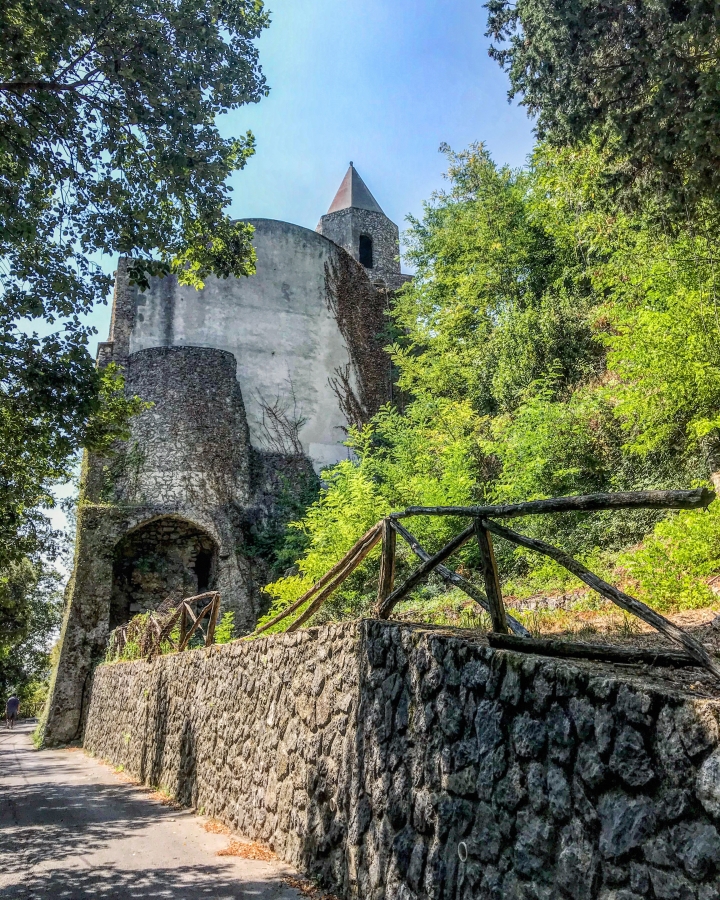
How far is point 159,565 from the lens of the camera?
54.9 ft

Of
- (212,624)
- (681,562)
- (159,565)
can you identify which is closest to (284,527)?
(159,565)

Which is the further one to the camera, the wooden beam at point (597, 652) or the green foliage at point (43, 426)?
the green foliage at point (43, 426)

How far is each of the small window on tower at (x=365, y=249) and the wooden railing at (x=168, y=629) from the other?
21.0m

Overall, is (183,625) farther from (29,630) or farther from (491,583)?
(29,630)

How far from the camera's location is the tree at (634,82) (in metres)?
5.96

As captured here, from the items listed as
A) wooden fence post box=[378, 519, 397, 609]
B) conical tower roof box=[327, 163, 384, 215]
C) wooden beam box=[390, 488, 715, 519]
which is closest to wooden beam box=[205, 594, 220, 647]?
wooden fence post box=[378, 519, 397, 609]

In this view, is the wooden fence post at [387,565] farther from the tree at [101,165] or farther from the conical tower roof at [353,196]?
the conical tower roof at [353,196]

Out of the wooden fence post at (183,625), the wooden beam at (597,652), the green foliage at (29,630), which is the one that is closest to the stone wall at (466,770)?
the wooden beam at (597,652)

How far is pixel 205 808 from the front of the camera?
6.48 metres

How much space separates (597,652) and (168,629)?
834cm

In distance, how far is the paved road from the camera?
4277 mm

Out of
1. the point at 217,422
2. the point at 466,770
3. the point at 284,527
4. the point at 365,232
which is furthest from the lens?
the point at 365,232

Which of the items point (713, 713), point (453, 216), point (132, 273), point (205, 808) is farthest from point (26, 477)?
point (453, 216)

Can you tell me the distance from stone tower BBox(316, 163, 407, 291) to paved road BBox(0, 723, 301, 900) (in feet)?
86.2
